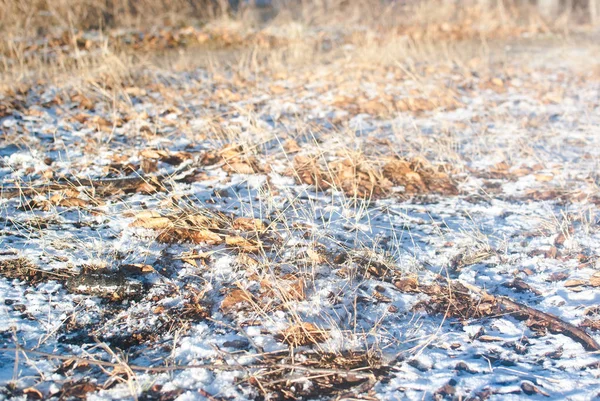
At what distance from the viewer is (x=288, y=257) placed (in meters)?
2.39

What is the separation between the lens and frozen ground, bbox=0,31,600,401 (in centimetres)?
177

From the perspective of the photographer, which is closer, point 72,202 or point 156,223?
point 156,223

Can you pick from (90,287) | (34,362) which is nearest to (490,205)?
(90,287)

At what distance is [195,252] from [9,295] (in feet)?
2.63

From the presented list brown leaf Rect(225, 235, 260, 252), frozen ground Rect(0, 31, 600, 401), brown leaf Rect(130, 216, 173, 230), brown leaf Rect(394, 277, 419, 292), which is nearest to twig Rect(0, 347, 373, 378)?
frozen ground Rect(0, 31, 600, 401)

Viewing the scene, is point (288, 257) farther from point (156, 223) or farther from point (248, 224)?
point (156, 223)

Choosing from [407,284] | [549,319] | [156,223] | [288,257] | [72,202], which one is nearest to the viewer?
[549,319]

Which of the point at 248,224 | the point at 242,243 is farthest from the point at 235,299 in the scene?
the point at 248,224

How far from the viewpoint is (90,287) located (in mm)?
2150

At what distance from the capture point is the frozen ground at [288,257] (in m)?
1.77

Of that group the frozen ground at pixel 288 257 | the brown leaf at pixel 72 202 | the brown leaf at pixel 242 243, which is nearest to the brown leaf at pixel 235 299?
the frozen ground at pixel 288 257

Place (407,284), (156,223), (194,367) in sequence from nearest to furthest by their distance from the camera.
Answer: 1. (194,367)
2. (407,284)
3. (156,223)

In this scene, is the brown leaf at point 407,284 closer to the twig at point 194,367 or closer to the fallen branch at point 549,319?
the fallen branch at point 549,319

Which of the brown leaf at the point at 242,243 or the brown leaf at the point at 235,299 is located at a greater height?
the brown leaf at the point at 242,243
